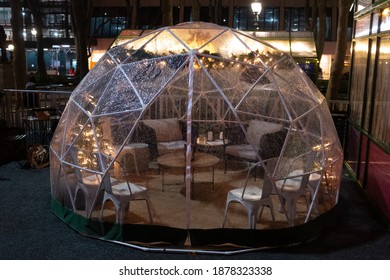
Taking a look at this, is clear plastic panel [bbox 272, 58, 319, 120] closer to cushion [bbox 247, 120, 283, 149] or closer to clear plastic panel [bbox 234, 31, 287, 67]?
clear plastic panel [bbox 234, 31, 287, 67]

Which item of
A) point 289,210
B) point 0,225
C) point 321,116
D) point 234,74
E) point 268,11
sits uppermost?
point 268,11

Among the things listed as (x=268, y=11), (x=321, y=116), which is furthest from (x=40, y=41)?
(x=321, y=116)

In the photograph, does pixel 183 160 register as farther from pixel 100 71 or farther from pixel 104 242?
pixel 104 242

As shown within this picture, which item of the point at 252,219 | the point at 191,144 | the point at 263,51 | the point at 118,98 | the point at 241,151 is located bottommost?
the point at 252,219

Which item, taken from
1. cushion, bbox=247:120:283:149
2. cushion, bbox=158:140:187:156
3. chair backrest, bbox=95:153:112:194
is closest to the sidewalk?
chair backrest, bbox=95:153:112:194

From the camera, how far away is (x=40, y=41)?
78.6 ft

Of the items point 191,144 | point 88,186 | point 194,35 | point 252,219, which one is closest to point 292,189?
point 252,219

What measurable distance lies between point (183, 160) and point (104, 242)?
7.15 ft

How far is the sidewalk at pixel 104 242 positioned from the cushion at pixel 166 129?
2255 mm

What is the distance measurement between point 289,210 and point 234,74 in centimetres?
211

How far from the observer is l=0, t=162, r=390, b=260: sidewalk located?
5.07 metres

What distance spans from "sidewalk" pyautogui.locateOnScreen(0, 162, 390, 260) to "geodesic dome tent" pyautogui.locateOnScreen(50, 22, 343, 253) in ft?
0.60

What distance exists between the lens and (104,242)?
540 cm

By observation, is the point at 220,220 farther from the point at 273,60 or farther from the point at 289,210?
the point at 273,60
